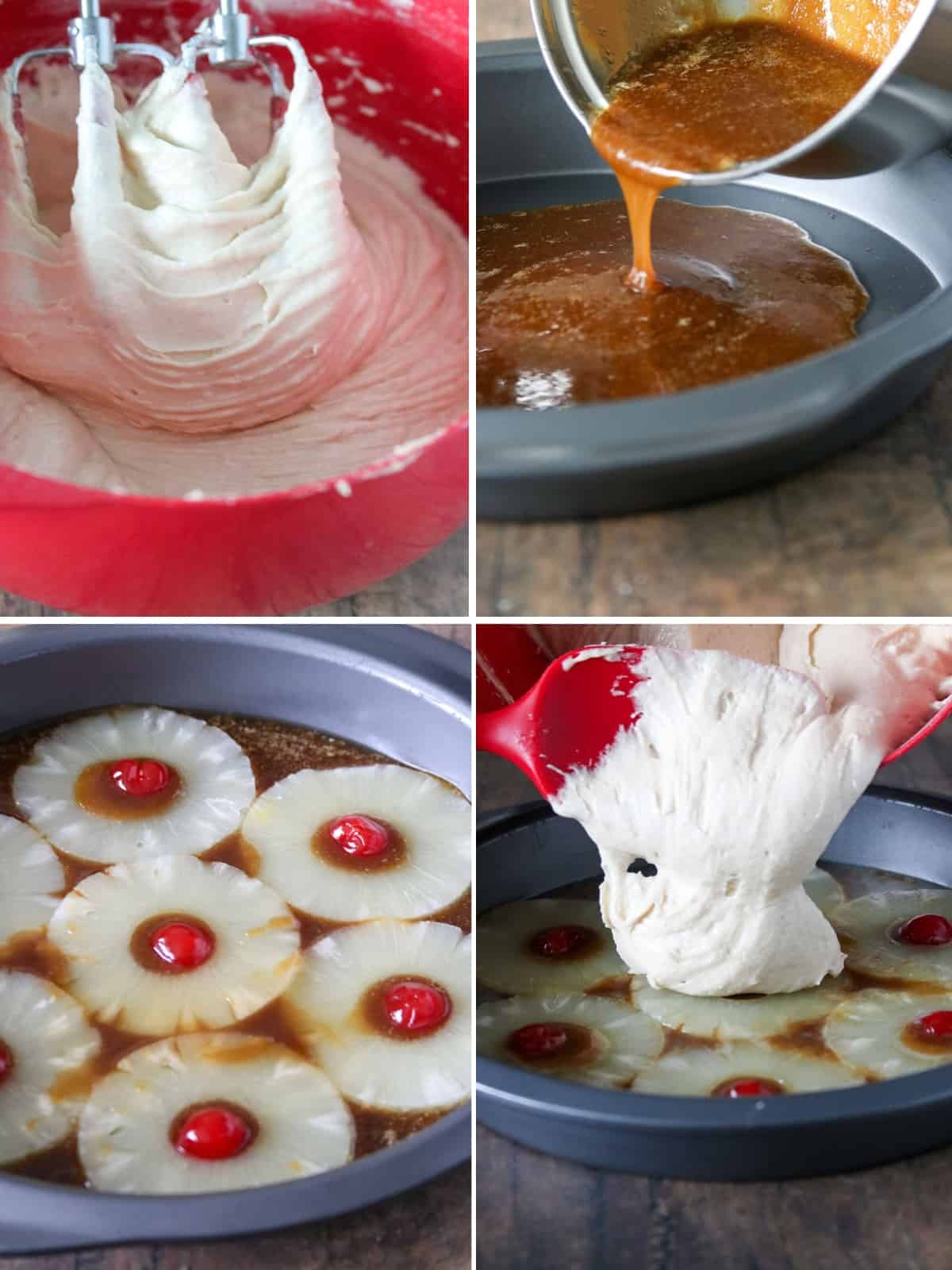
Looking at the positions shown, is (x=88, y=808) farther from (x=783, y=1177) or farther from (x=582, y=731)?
(x=783, y=1177)

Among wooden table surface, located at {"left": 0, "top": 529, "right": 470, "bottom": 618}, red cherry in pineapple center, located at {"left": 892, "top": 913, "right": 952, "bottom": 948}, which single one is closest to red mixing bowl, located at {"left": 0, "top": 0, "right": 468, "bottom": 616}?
wooden table surface, located at {"left": 0, "top": 529, "right": 470, "bottom": 618}

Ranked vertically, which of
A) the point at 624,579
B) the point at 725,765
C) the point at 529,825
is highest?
the point at 624,579

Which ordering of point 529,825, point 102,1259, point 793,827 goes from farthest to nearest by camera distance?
1. point 529,825
2. point 793,827
3. point 102,1259

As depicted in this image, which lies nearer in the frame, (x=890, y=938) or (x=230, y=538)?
(x=230, y=538)

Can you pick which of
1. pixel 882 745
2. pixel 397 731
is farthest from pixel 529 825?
pixel 882 745

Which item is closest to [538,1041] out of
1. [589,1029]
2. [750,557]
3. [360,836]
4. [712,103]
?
[589,1029]

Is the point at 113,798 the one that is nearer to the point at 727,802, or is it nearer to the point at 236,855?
the point at 236,855

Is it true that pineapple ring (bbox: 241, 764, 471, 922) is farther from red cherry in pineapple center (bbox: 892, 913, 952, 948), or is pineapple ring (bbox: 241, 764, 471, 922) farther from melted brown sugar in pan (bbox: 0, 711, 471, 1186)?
red cherry in pineapple center (bbox: 892, 913, 952, 948)
